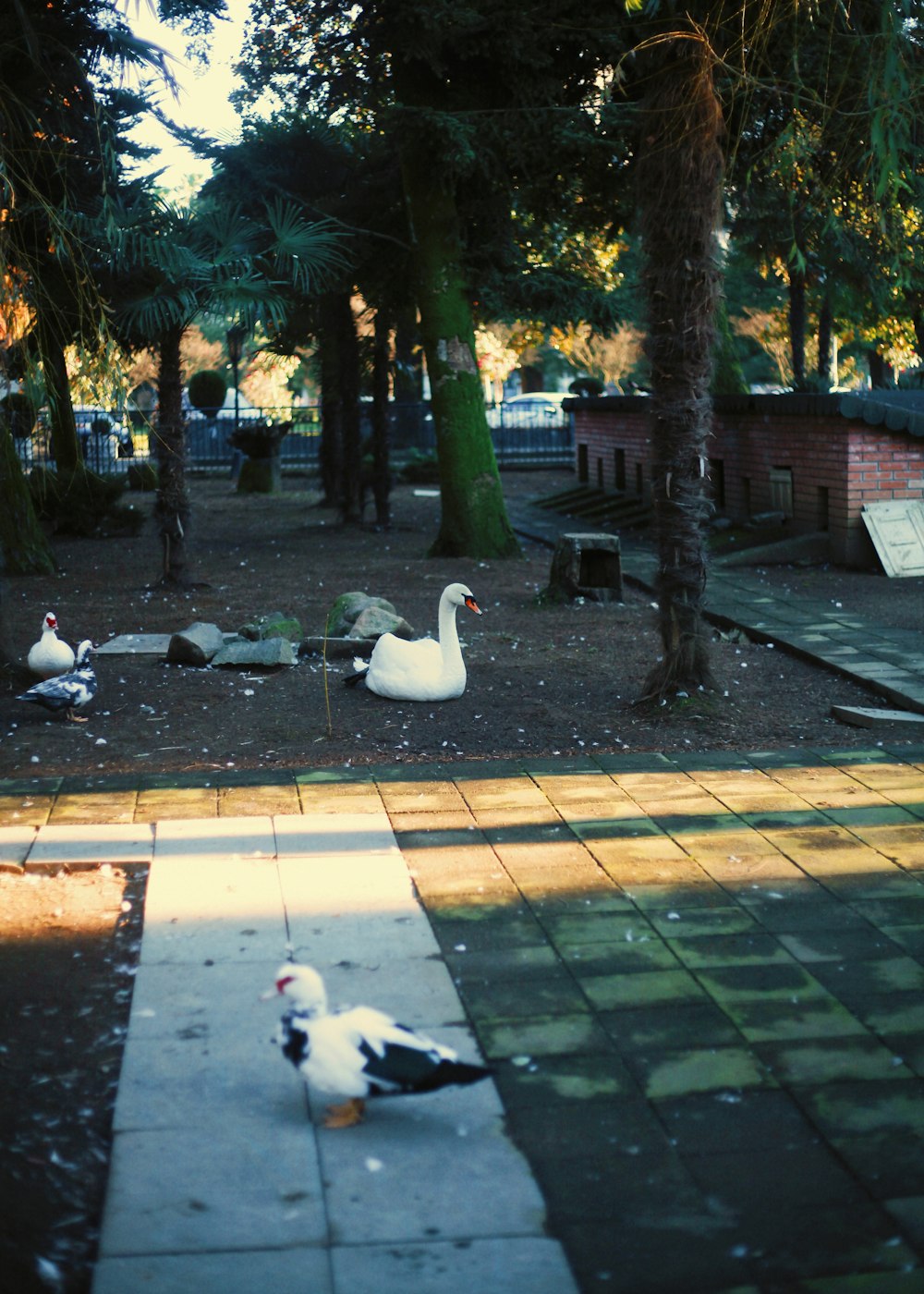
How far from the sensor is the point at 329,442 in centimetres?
2466

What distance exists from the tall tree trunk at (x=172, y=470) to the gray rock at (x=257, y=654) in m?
3.97

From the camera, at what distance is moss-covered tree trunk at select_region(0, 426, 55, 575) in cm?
1614

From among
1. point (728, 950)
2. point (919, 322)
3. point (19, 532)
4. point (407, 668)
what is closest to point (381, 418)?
point (19, 532)

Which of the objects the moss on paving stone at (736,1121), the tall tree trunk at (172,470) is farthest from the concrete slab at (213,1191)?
the tall tree trunk at (172,470)

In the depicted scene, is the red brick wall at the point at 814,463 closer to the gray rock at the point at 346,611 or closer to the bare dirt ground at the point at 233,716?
the bare dirt ground at the point at 233,716

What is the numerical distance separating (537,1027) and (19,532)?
546 inches

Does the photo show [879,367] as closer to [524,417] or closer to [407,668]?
[524,417]

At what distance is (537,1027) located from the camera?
4297mm

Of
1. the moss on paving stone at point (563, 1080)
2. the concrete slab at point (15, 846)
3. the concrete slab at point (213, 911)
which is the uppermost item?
the concrete slab at point (15, 846)

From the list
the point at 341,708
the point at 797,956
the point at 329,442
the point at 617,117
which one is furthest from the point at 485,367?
the point at 797,956

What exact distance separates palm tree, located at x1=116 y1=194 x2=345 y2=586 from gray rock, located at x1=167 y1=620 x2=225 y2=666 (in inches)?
94.8

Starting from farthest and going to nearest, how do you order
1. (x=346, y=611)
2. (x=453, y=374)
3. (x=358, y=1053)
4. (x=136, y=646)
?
1. (x=453, y=374)
2. (x=346, y=611)
3. (x=136, y=646)
4. (x=358, y=1053)

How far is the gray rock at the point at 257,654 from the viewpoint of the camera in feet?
34.1

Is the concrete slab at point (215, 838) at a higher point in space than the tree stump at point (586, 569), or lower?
lower
